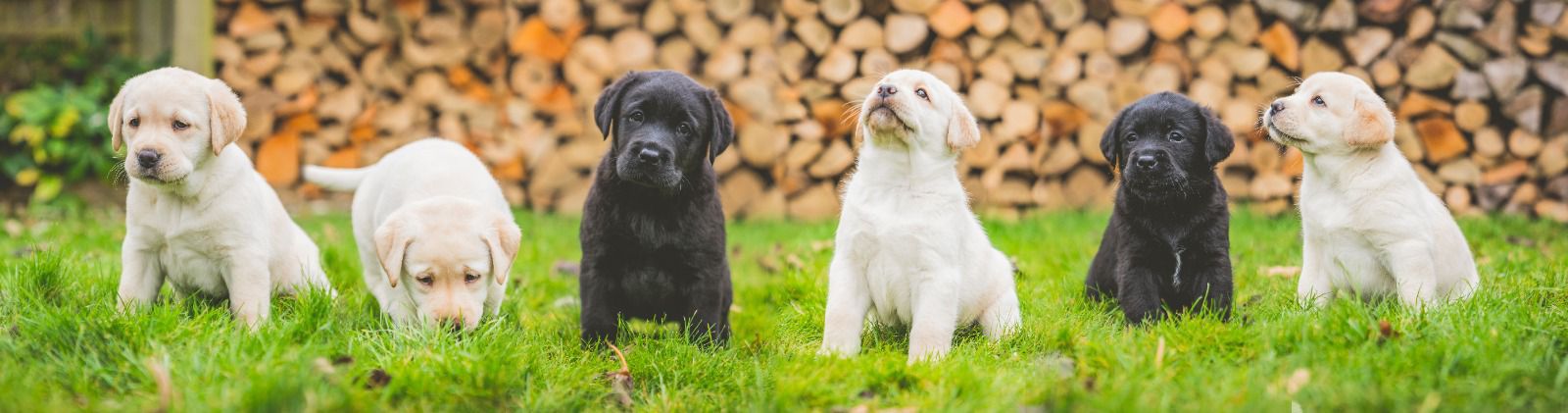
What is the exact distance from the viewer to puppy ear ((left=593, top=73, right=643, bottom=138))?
4.06 m

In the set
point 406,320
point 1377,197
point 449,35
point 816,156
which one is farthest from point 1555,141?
point 449,35

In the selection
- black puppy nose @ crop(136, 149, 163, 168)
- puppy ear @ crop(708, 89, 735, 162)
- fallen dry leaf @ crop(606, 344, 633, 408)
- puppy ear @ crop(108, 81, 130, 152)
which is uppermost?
puppy ear @ crop(708, 89, 735, 162)

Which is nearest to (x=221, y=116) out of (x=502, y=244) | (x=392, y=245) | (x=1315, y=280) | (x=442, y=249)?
(x=392, y=245)

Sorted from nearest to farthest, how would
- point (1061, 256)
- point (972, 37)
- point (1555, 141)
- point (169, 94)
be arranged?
1. point (169, 94)
2. point (1061, 256)
3. point (1555, 141)
4. point (972, 37)

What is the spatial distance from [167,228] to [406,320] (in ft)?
2.96

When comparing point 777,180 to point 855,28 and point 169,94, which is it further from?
point 169,94

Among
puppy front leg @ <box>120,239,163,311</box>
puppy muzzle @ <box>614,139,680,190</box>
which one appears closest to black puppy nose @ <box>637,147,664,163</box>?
puppy muzzle @ <box>614,139,680,190</box>

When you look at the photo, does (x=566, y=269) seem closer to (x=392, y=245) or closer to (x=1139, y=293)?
(x=392, y=245)

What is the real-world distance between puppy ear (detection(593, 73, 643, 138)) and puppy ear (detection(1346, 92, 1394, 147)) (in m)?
2.75

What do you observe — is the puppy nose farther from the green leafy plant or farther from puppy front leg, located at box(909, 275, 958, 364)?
the green leafy plant

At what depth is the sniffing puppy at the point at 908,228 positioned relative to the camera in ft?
12.4

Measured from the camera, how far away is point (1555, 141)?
7297mm

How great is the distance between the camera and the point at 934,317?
3736mm

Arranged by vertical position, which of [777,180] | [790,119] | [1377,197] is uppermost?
[1377,197]
